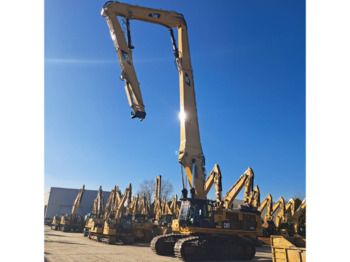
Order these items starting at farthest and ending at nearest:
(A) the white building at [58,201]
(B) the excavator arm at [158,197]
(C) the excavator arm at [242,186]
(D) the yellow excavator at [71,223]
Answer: (A) the white building at [58,201], (D) the yellow excavator at [71,223], (B) the excavator arm at [158,197], (C) the excavator arm at [242,186]

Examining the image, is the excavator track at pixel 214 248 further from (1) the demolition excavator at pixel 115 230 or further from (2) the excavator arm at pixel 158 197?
(2) the excavator arm at pixel 158 197

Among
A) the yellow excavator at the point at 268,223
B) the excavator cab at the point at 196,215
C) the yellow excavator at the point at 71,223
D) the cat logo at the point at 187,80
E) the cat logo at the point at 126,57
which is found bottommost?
the yellow excavator at the point at 71,223

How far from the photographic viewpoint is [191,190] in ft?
28.9

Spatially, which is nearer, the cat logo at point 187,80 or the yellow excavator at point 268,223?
the cat logo at point 187,80

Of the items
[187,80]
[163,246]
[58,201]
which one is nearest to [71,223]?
[58,201]

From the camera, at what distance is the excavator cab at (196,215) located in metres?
8.55

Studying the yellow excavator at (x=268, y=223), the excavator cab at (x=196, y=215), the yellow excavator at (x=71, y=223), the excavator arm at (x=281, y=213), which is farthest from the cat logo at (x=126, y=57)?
the yellow excavator at (x=71, y=223)

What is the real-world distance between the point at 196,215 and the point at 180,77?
466 centimetres

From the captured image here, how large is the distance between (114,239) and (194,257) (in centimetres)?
675

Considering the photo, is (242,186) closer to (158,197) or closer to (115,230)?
(115,230)

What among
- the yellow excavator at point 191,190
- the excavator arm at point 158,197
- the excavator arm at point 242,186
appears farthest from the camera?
the excavator arm at point 158,197

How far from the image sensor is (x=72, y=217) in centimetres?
2392
